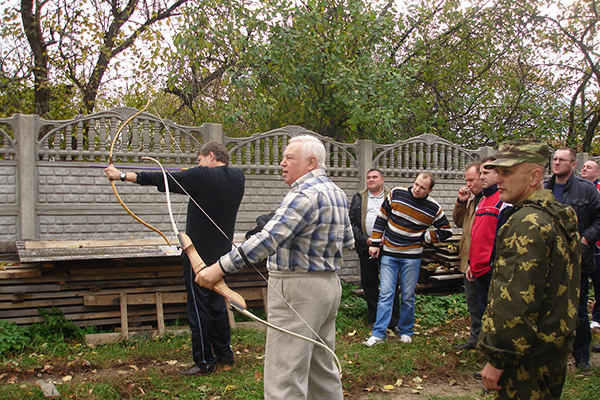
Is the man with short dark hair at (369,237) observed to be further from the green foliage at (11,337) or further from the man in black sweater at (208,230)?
the green foliage at (11,337)

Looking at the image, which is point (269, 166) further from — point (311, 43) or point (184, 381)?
point (184, 381)

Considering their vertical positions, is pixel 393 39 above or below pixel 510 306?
above

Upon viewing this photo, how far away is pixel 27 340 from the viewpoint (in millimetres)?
5285

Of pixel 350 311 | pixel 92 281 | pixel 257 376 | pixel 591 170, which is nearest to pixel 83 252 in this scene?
pixel 92 281

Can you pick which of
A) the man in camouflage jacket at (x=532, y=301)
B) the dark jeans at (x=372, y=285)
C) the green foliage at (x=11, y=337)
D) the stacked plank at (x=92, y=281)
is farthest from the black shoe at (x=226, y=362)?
the man in camouflage jacket at (x=532, y=301)

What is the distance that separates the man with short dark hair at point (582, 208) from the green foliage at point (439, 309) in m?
1.97

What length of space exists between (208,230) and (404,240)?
2.32 metres

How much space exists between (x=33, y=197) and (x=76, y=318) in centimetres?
167

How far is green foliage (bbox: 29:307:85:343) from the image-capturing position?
5.46 meters

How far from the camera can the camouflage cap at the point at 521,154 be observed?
2.50 metres

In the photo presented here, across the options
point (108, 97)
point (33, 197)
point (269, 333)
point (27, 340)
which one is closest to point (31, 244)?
point (33, 197)

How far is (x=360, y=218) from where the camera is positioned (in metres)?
6.60

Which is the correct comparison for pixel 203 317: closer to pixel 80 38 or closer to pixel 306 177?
pixel 306 177

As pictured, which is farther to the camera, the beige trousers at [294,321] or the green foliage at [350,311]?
the green foliage at [350,311]
